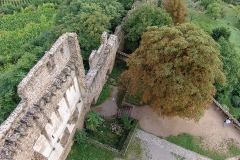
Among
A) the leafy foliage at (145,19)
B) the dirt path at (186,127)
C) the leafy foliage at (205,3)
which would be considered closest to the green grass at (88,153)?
the dirt path at (186,127)

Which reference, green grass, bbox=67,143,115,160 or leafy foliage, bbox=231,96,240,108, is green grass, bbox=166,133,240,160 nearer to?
leafy foliage, bbox=231,96,240,108

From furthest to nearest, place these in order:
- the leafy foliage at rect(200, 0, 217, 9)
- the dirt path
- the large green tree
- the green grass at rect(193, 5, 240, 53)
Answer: the leafy foliage at rect(200, 0, 217, 9)
the green grass at rect(193, 5, 240, 53)
the dirt path
the large green tree

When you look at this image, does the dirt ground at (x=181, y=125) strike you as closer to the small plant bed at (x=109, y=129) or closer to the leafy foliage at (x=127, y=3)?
the small plant bed at (x=109, y=129)

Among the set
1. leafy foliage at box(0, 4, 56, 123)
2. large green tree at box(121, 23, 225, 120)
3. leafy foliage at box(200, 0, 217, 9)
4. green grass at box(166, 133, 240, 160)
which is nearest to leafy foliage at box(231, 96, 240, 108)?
green grass at box(166, 133, 240, 160)

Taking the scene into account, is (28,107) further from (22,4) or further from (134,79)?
(22,4)

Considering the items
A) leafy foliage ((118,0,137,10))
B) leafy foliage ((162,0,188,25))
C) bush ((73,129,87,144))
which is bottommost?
bush ((73,129,87,144))

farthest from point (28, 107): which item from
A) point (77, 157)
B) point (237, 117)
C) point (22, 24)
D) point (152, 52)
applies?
point (22, 24)
